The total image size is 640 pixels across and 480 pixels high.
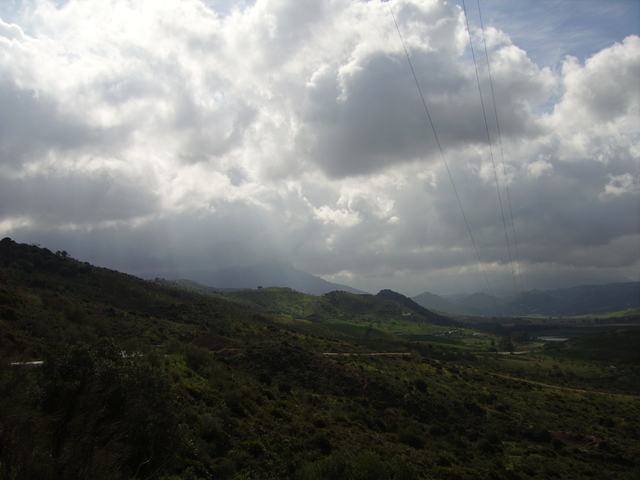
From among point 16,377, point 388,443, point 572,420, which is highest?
point 16,377

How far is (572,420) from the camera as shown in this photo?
41.5m

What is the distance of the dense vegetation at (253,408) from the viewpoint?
1102 centimetres

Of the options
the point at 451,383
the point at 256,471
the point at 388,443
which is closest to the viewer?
the point at 256,471

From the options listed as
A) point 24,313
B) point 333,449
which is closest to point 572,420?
point 333,449

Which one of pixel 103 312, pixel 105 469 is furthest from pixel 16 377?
pixel 103 312

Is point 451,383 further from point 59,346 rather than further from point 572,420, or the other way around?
point 59,346

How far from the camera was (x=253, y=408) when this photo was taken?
25.3 m

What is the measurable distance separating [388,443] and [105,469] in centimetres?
2212

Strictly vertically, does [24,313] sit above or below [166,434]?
above

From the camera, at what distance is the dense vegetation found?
434 inches

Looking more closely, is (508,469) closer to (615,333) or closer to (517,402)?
(517,402)

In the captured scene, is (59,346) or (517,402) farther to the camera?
(517,402)

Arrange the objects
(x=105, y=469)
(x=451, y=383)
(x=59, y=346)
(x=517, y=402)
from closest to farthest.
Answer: (x=105, y=469) → (x=59, y=346) → (x=517, y=402) → (x=451, y=383)

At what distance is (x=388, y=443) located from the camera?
25.7m
